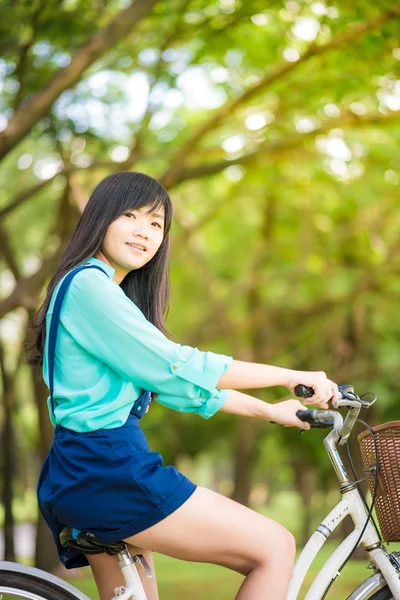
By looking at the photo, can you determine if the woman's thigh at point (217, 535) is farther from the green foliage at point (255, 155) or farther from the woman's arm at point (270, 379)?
the green foliage at point (255, 155)

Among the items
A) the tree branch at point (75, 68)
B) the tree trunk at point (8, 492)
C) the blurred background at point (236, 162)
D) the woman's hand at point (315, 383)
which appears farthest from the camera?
the tree trunk at point (8, 492)

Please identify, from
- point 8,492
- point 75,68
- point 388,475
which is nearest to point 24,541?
point 8,492

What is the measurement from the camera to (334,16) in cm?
734

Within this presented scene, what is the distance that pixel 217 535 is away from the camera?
2.34 meters

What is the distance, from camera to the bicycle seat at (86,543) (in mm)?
2387

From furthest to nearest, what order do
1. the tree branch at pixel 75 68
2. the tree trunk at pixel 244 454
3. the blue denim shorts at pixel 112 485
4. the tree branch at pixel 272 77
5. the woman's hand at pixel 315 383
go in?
1. the tree trunk at pixel 244 454
2. the tree branch at pixel 272 77
3. the tree branch at pixel 75 68
4. the woman's hand at pixel 315 383
5. the blue denim shorts at pixel 112 485

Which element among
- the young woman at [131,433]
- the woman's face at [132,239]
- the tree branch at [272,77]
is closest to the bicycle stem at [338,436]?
the young woman at [131,433]

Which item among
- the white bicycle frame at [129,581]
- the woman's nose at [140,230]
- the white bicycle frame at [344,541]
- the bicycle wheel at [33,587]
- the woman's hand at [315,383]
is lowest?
the white bicycle frame at [344,541]

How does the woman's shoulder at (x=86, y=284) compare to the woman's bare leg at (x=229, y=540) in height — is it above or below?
above

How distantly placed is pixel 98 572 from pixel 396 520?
96 cm

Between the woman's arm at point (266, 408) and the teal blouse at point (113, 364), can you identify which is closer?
the teal blouse at point (113, 364)

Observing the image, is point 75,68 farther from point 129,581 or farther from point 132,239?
point 129,581

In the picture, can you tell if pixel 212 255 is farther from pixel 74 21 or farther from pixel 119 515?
pixel 119 515

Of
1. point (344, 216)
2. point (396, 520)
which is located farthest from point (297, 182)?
point (396, 520)
